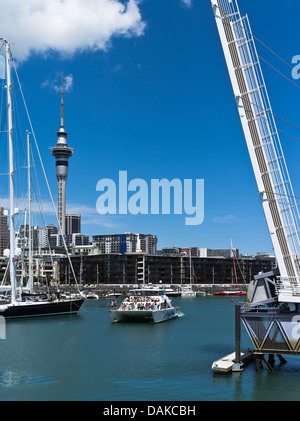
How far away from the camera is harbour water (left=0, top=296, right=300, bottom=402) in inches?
1087

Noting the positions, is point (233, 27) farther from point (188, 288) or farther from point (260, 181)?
point (188, 288)

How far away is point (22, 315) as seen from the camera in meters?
68.5

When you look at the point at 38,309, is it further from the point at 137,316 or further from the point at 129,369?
the point at 129,369

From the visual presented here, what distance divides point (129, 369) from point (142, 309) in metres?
32.4

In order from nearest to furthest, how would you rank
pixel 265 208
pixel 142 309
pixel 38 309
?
pixel 265 208 → pixel 142 309 → pixel 38 309

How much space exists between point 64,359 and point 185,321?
36.4m

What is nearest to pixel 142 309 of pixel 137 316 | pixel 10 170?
pixel 137 316

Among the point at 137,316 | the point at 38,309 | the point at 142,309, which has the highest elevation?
the point at 38,309

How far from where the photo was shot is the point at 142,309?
67.1 metres

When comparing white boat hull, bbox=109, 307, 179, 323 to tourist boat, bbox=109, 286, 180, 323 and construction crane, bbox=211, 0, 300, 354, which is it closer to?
tourist boat, bbox=109, 286, 180, 323

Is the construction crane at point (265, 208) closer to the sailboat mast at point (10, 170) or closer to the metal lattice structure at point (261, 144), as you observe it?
the metal lattice structure at point (261, 144)

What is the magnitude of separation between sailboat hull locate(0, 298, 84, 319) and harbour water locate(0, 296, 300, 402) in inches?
351

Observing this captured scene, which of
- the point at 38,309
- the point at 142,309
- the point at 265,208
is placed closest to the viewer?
the point at 265,208

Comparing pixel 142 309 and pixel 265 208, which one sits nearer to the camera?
pixel 265 208
